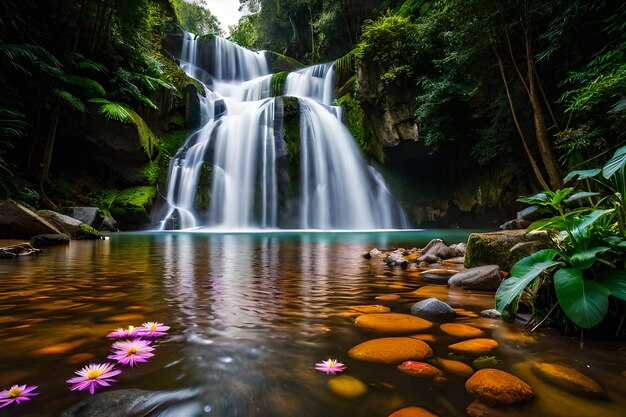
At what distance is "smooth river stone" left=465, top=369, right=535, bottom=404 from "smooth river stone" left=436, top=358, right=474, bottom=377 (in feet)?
0.18

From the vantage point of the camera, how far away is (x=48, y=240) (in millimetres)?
6277

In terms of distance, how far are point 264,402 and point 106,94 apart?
15.1 meters

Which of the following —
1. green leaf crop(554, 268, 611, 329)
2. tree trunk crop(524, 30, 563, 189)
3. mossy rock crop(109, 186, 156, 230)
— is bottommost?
green leaf crop(554, 268, 611, 329)

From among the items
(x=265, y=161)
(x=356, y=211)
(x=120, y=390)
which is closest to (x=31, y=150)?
(x=265, y=161)

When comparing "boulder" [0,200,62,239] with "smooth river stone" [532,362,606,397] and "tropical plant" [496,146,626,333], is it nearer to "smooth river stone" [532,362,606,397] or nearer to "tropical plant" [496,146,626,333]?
"tropical plant" [496,146,626,333]

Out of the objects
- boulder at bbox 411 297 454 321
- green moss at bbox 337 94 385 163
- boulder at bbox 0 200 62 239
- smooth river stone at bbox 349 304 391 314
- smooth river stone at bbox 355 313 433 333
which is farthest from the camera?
green moss at bbox 337 94 385 163

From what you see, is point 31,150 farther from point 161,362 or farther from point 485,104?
point 485,104

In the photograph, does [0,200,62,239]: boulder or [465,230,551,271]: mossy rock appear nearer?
[465,230,551,271]: mossy rock

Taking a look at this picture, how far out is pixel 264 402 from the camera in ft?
3.30

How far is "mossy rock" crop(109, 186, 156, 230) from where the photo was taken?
40.2 feet

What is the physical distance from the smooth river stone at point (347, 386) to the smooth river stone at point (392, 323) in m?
0.58

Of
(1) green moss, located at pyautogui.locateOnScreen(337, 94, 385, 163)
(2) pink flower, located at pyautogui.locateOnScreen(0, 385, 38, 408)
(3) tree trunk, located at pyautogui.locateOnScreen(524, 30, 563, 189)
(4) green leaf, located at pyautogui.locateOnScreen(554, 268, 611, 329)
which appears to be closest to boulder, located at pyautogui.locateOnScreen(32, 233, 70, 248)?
(2) pink flower, located at pyautogui.locateOnScreen(0, 385, 38, 408)

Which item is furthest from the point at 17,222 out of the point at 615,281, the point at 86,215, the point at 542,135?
the point at 542,135

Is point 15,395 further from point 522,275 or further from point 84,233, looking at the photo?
point 84,233
